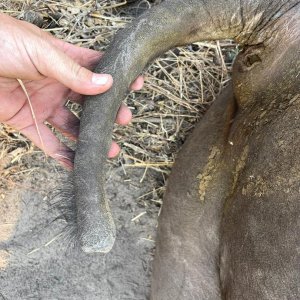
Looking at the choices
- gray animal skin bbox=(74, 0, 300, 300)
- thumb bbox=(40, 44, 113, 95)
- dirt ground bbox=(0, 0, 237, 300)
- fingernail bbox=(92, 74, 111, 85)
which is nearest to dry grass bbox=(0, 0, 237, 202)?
dirt ground bbox=(0, 0, 237, 300)

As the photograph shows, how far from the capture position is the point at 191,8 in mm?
1724

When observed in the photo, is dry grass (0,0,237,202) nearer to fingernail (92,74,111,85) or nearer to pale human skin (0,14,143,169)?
pale human skin (0,14,143,169)

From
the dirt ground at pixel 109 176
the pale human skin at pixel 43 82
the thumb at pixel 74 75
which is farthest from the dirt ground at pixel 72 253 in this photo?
the thumb at pixel 74 75

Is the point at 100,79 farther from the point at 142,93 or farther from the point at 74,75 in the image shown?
the point at 142,93

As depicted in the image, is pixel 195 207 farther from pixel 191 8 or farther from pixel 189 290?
pixel 191 8

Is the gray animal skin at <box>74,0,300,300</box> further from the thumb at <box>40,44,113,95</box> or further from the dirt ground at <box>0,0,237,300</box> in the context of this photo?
the dirt ground at <box>0,0,237,300</box>

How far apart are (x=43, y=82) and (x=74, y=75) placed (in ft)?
1.37

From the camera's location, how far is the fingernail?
149 centimetres

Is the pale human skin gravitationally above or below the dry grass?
above

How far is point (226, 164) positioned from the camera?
6.02 feet

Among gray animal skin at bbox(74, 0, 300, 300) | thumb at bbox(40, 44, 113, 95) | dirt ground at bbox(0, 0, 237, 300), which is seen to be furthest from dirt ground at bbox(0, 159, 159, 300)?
thumb at bbox(40, 44, 113, 95)

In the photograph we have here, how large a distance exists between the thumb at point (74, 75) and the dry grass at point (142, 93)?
2.23 feet

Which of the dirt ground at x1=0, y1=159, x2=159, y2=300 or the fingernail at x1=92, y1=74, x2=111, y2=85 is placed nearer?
the fingernail at x1=92, y1=74, x2=111, y2=85

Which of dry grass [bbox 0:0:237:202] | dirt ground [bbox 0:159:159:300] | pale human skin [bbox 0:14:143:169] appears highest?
pale human skin [bbox 0:14:143:169]
